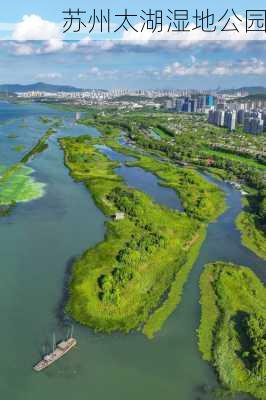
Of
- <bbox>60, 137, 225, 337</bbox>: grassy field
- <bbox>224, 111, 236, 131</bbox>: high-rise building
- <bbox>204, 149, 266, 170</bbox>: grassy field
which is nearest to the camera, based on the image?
<bbox>60, 137, 225, 337</bbox>: grassy field

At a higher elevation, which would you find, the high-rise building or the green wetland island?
the high-rise building

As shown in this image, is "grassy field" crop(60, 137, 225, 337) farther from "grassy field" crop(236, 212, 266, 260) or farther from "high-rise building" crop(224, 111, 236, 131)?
"high-rise building" crop(224, 111, 236, 131)

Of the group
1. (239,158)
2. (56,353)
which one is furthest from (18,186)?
(239,158)

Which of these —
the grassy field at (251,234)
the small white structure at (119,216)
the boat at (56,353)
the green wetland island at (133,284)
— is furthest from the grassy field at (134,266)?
the grassy field at (251,234)

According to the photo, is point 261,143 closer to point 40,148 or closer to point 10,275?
point 40,148

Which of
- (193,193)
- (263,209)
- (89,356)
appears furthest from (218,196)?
(89,356)

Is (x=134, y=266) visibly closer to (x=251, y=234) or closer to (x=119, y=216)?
(x=119, y=216)

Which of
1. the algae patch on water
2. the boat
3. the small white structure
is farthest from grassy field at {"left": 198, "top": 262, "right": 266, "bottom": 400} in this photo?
the algae patch on water

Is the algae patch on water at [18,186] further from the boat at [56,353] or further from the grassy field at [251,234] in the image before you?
the boat at [56,353]
